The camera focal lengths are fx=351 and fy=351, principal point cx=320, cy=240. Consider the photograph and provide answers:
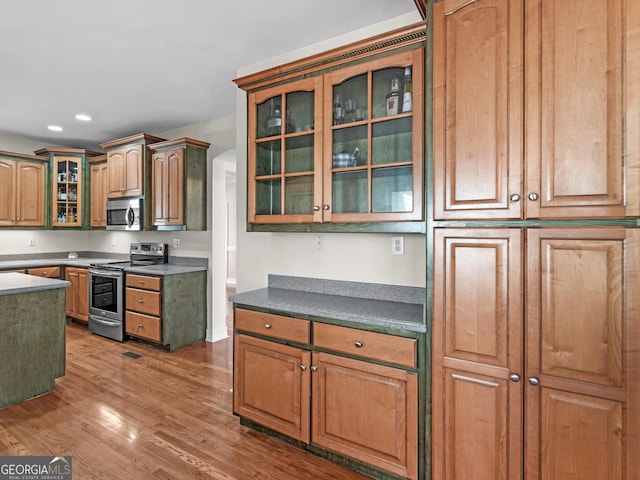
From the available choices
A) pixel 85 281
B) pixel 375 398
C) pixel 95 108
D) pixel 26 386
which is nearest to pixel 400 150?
pixel 375 398

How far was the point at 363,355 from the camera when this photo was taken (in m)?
1.89

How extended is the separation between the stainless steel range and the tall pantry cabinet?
394 centimetres

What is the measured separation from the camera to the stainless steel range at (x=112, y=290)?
4.27 m

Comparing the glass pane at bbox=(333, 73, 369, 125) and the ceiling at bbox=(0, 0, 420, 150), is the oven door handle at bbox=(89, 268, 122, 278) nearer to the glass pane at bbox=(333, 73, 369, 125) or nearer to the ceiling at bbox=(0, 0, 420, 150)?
the ceiling at bbox=(0, 0, 420, 150)

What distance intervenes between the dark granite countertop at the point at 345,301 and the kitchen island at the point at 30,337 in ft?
5.79

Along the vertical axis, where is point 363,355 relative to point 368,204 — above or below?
below

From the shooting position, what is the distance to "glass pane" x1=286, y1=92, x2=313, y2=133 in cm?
237

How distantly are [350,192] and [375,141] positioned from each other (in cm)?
34

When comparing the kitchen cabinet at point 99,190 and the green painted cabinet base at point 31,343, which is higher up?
the kitchen cabinet at point 99,190

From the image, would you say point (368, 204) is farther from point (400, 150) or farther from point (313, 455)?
point (313, 455)

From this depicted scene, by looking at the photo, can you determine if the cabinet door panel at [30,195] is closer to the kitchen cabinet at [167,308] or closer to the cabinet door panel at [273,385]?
the kitchen cabinet at [167,308]

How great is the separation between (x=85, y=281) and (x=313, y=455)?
4230 mm

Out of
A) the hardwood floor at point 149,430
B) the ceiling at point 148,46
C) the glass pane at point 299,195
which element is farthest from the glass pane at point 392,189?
the hardwood floor at point 149,430

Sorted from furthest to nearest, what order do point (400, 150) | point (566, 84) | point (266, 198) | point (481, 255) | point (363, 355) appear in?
point (266, 198) → point (400, 150) → point (363, 355) → point (481, 255) → point (566, 84)
